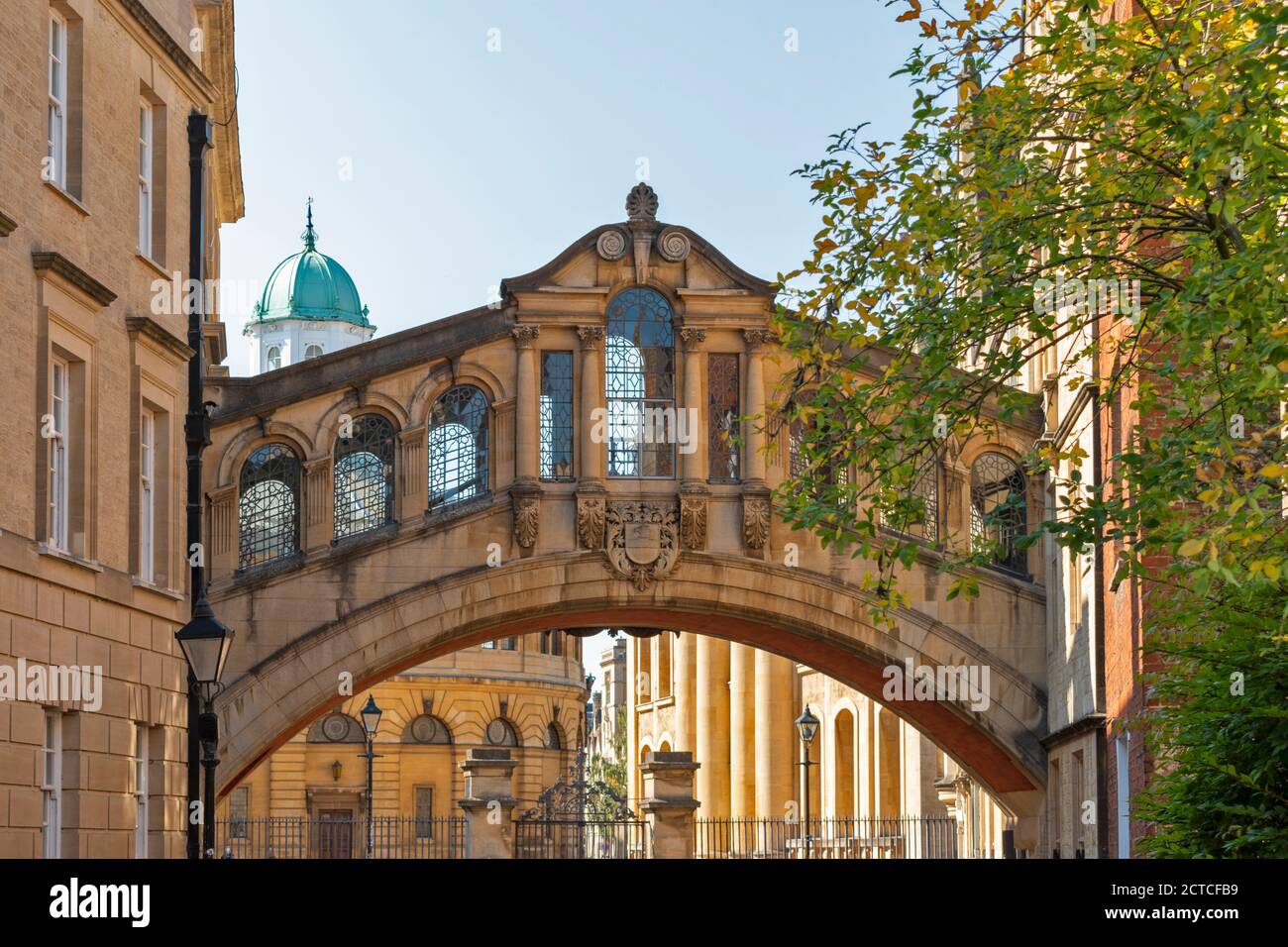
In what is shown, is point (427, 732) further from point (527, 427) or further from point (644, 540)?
point (527, 427)

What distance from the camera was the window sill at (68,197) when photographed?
56.2 ft

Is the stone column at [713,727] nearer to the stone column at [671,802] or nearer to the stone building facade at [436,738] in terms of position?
the stone building facade at [436,738]

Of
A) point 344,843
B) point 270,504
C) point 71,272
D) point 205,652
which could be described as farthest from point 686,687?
point 205,652

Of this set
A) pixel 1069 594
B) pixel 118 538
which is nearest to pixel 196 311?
pixel 118 538

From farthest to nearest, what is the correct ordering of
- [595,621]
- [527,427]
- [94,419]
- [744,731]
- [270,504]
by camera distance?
[744,731] → [595,621] → [527,427] → [270,504] → [94,419]

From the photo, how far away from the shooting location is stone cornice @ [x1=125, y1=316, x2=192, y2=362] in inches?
763

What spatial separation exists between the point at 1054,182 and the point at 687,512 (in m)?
14.0

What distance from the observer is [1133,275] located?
1400 cm

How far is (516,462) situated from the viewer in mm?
27703

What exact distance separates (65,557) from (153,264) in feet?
13.6

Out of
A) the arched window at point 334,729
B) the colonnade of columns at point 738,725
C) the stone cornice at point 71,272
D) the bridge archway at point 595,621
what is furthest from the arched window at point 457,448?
the arched window at point 334,729

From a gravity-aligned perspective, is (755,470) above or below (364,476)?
above

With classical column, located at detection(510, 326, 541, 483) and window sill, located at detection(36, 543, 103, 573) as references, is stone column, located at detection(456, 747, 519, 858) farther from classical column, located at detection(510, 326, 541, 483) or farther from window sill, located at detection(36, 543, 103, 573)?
window sill, located at detection(36, 543, 103, 573)

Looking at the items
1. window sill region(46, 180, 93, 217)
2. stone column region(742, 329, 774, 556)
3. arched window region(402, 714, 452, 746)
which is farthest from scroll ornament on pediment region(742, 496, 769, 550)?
arched window region(402, 714, 452, 746)
